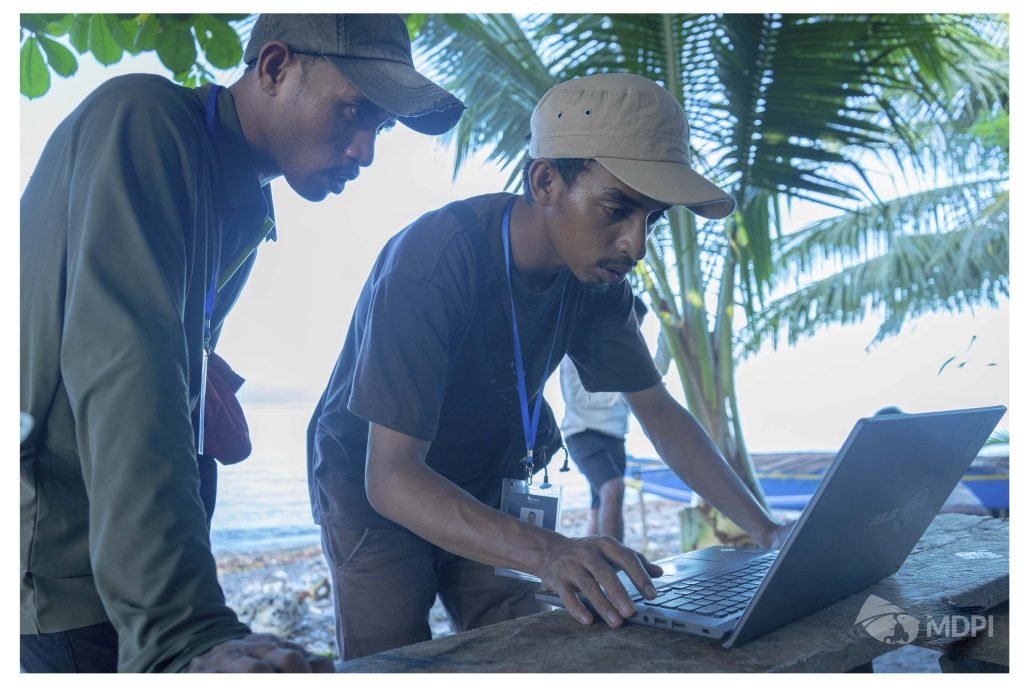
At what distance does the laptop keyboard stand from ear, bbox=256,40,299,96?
99cm

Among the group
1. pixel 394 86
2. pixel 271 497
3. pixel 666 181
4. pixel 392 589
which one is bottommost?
pixel 271 497

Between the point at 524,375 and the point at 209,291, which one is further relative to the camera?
the point at 524,375

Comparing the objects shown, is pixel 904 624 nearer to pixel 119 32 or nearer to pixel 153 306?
pixel 153 306

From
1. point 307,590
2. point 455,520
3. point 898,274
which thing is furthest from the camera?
point 898,274

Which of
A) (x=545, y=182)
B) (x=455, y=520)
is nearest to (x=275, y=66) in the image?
(x=545, y=182)

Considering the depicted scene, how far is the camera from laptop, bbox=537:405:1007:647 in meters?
1.05

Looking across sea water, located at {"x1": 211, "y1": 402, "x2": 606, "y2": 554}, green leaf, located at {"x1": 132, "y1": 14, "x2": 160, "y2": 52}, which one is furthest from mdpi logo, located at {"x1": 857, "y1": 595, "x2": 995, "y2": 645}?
sea water, located at {"x1": 211, "y1": 402, "x2": 606, "y2": 554}

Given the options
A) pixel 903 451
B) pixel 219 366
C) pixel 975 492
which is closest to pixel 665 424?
pixel 903 451

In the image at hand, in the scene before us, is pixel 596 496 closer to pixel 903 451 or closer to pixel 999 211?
pixel 903 451

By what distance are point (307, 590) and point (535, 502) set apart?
4.61m

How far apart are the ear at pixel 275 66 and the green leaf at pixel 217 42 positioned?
0.65 metres

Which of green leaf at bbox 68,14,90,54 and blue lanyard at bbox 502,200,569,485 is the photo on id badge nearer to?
blue lanyard at bbox 502,200,569,485

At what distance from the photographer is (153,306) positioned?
96 centimetres

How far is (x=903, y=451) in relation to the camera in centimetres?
115
